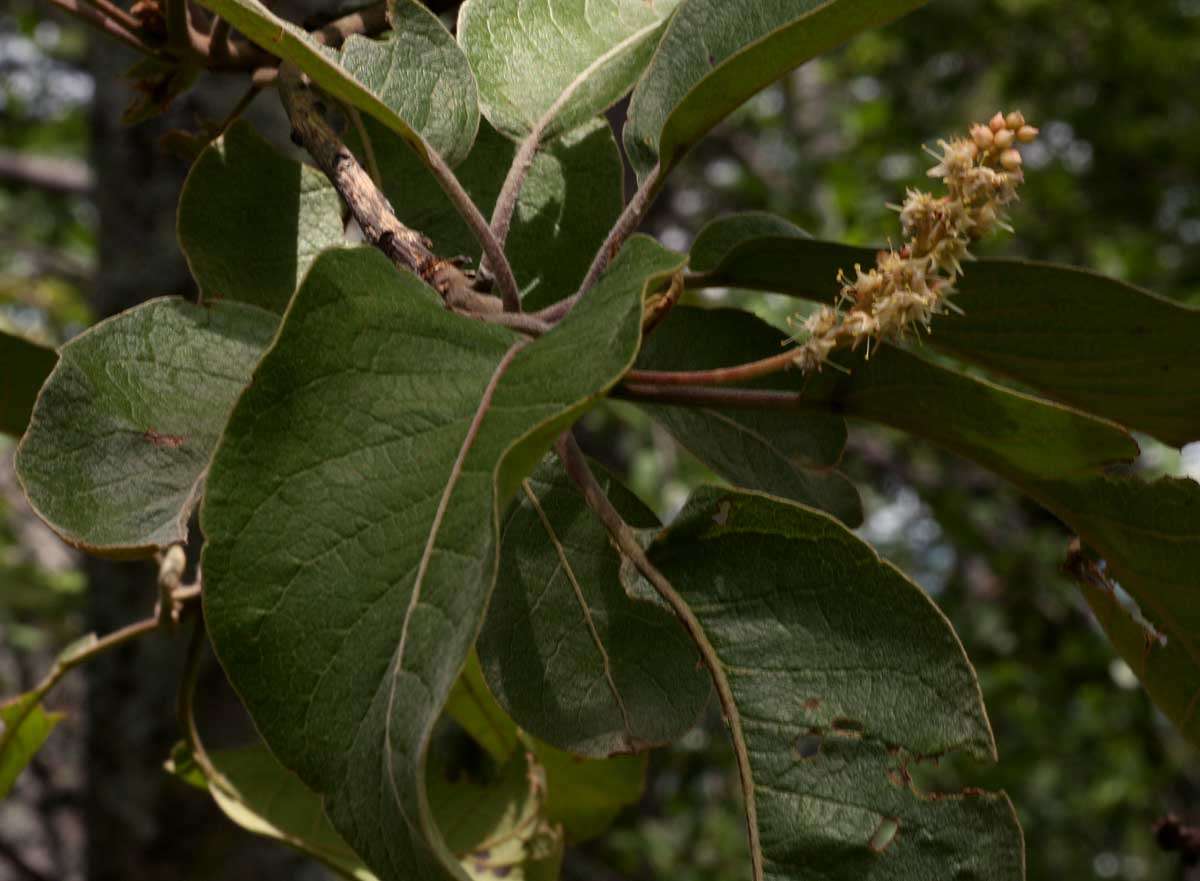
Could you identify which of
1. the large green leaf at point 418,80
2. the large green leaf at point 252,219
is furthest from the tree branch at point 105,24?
the large green leaf at point 418,80

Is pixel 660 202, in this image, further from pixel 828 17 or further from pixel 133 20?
pixel 828 17

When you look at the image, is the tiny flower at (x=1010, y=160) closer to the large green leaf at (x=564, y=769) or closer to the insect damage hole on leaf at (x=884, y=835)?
the insect damage hole on leaf at (x=884, y=835)

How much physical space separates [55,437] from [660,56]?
1.46 feet

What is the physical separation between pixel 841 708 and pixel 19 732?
32.9 inches

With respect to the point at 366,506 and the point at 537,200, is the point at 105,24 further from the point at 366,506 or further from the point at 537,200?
the point at 366,506

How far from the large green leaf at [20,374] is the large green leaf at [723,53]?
448mm

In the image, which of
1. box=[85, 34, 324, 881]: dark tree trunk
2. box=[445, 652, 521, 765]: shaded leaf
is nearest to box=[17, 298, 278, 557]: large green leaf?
box=[445, 652, 521, 765]: shaded leaf

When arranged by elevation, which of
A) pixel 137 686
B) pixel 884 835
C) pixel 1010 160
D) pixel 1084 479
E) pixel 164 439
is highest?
pixel 1010 160

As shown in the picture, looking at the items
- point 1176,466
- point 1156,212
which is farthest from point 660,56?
point 1156,212

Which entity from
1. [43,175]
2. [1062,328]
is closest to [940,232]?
[1062,328]

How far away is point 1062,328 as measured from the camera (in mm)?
802

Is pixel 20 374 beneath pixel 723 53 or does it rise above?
beneath

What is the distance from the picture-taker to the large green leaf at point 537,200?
91 centimetres

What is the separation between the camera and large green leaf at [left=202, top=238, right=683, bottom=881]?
1.85 ft
